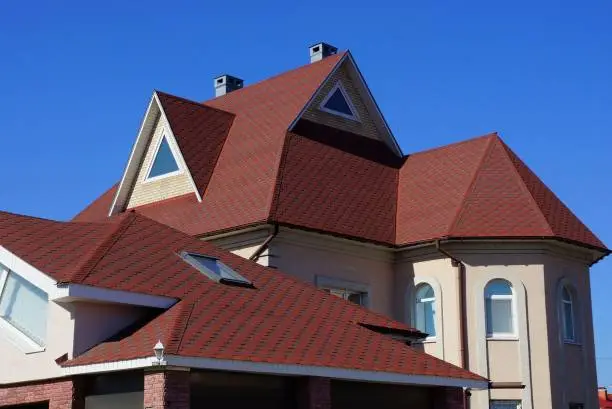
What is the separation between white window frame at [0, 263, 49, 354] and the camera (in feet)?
46.0

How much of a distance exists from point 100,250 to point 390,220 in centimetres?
1122

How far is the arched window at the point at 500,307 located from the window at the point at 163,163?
8.92m

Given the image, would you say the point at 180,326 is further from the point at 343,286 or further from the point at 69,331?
the point at 343,286

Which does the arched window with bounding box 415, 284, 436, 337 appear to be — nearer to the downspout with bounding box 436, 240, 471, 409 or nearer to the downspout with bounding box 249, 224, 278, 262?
the downspout with bounding box 436, 240, 471, 409

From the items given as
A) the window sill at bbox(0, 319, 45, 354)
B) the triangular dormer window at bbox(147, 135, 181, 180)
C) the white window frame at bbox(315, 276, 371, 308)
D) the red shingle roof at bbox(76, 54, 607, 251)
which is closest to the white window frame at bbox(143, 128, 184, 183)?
the triangular dormer window at bbox(147, 135, 181, 180)

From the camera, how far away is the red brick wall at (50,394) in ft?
43.0

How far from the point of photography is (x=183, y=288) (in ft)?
47.5

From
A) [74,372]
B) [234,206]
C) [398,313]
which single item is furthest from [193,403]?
[398,313]

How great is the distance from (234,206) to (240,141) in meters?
3.47

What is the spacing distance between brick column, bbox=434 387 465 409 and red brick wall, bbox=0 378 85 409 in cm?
603

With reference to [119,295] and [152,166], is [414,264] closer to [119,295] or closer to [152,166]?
[152,166]

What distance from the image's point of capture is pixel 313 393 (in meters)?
13.5

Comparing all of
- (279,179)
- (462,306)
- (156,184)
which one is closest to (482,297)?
(462,306)

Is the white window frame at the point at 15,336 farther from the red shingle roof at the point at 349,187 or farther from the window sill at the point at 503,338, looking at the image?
the window sill at the point at 503,338
